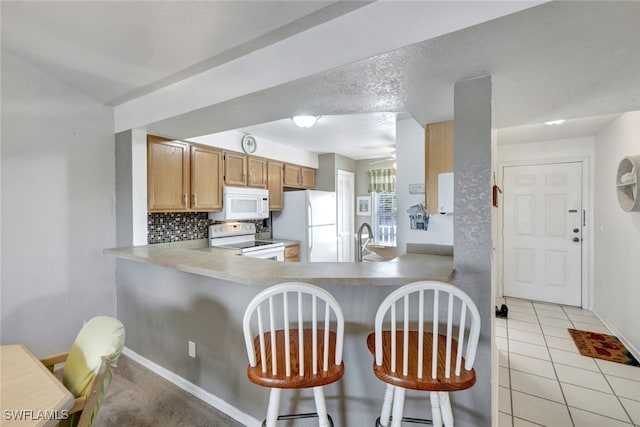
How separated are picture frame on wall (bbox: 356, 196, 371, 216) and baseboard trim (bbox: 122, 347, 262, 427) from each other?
4063 mm

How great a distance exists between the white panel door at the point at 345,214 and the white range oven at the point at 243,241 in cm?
155

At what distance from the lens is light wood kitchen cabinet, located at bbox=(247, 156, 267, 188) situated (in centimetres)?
377

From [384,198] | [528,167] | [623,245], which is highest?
[528,167]

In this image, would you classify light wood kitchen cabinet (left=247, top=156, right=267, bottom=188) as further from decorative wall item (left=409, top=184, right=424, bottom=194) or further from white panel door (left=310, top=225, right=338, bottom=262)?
decorative wall item (left=409, top=184, right=424, bottom=194)

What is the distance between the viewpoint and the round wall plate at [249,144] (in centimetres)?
365

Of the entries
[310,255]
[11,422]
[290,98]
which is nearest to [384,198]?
[310,255]

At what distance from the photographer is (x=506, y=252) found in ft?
13.7

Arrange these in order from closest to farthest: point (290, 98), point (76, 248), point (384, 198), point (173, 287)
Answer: point (290, 98), point (173, 287), point (76, 248), point (384, 198)

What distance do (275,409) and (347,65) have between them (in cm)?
163

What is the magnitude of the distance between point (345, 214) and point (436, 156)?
3.32m

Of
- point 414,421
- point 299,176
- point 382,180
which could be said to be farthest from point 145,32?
point 382,180

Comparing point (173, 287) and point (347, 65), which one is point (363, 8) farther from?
point (173, 287)

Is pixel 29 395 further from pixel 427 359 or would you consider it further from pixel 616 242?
pixel 616 242

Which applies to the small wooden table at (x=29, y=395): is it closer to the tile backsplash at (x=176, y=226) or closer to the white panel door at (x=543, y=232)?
the tile backsplash at (x=176, y=226)
